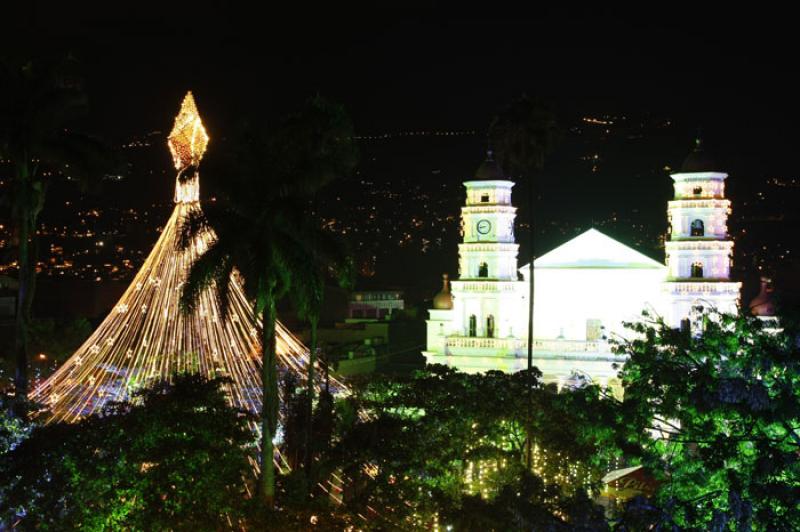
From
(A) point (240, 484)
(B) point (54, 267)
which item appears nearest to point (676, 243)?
(A) point (240, 484)

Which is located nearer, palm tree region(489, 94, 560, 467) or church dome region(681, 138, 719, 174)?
palm tree region(489, 94, 560, 467)

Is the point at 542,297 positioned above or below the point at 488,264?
below

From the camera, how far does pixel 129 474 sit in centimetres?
2166

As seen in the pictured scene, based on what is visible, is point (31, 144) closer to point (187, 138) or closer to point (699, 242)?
point (187, 138)

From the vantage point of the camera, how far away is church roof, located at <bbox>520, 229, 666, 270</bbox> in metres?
52.3

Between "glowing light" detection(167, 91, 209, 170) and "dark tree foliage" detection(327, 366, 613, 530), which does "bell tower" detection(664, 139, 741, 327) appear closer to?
"dark tree foliage" detection(327, 366, 613, 530)

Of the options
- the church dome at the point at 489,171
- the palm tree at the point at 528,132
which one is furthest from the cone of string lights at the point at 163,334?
the church dome at the point at 489,171

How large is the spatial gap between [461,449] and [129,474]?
1052 centimetres

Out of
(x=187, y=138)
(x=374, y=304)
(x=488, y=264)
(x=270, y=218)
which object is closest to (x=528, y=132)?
(x=187, y=138)

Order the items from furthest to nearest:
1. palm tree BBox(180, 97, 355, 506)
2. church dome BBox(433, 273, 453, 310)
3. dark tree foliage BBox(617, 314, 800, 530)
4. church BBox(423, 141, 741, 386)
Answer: church dome BBox(433, 273, 453, 310)
church BBox(423, 141, 741, 386)
palm tree BBox(180, 97, 355, 506)
dark tree foliage BBox(617, 314, 800, 530)

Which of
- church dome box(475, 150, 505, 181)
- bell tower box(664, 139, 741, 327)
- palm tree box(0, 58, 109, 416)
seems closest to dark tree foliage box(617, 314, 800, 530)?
palm tree box(0, 58, 109, 416)

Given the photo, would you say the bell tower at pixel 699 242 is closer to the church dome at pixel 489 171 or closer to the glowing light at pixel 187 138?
the church dome at pixel 489 171

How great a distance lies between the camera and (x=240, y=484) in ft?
75.3

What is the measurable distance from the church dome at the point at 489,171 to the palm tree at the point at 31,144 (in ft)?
96.8
